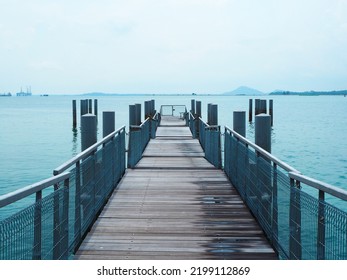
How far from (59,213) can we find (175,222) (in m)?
2.39

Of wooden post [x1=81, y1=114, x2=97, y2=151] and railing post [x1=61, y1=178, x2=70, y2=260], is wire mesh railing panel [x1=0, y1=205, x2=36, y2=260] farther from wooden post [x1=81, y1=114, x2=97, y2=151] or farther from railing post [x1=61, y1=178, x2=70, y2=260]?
wooden post [x1=81, y1=114, x2=97, y2=151]

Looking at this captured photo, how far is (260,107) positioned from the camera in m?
41.9

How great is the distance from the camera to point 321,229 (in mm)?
4273

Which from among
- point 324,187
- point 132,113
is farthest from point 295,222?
point 132,113

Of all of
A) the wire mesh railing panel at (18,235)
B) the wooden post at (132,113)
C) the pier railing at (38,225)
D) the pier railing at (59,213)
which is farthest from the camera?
the wooden post at (132,113)

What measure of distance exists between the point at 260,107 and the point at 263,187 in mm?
35860

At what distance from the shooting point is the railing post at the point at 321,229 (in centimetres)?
421

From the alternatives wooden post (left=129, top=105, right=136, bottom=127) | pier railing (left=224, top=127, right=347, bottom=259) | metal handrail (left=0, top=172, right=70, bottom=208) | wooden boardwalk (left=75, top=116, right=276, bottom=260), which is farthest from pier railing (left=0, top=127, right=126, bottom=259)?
wooden post (left=129, top=105, right=136, bottom=127)

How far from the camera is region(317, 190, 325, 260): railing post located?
4211 millimetres

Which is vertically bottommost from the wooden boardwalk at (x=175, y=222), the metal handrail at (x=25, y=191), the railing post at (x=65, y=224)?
the wooden boardwalk at (x=175, y=222)

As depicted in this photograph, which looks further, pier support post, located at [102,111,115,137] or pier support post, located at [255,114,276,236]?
pier support post, located at [102,111,115,137]

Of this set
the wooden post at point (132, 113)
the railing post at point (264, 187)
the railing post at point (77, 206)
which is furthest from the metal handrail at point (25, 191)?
the wooden post at point (132, 113)

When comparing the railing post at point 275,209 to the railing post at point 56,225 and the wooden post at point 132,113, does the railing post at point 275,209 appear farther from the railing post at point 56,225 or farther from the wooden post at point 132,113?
the wooden post at point 132,113
